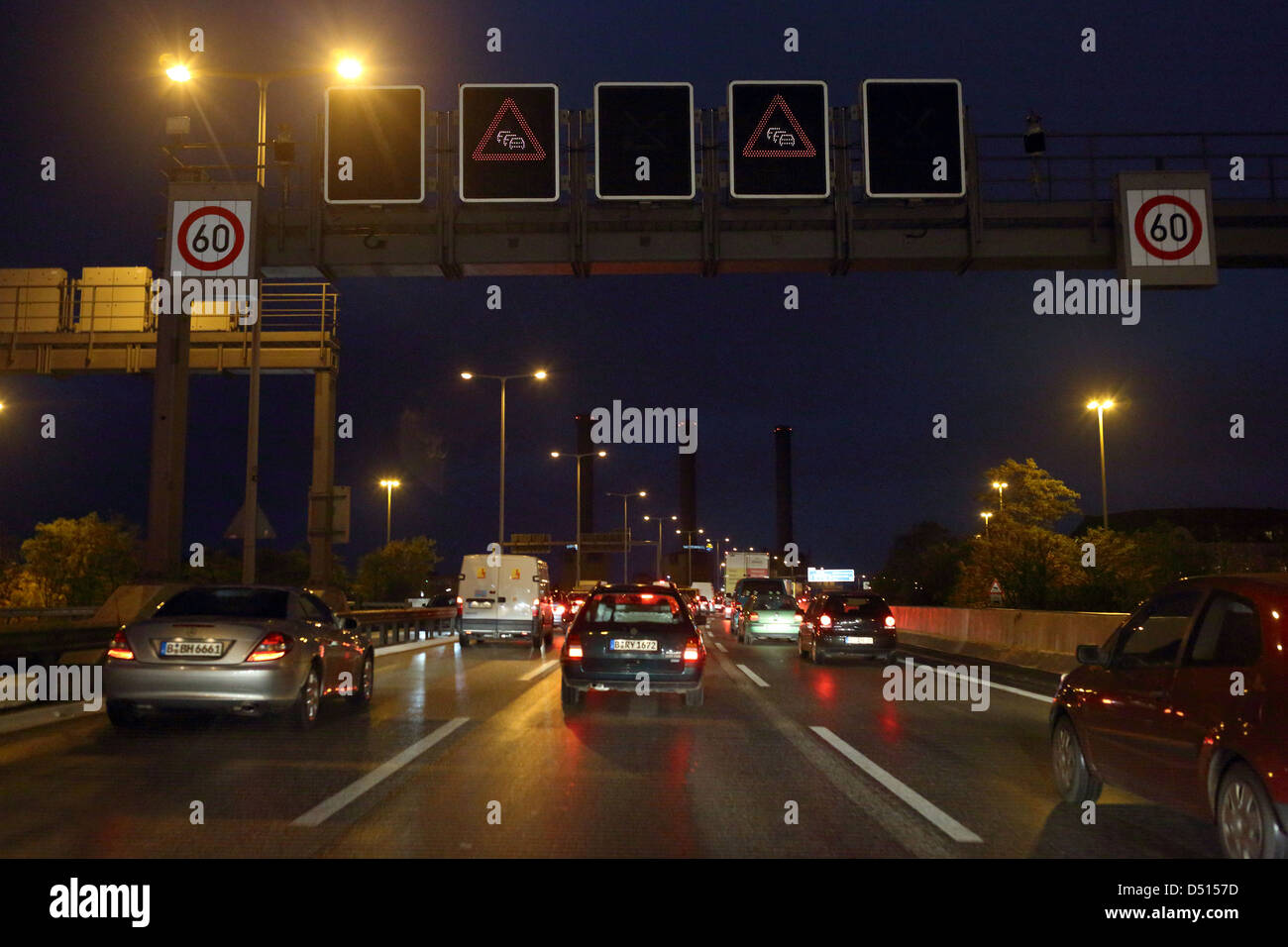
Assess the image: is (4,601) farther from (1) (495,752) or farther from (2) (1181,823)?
(2) (1181,823)

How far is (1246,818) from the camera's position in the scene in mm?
5414

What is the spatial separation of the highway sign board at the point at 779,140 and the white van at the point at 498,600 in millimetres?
14935

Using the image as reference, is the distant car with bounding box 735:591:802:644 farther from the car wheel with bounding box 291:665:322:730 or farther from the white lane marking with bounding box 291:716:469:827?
the car wheel with bounding box 291:665:322:730

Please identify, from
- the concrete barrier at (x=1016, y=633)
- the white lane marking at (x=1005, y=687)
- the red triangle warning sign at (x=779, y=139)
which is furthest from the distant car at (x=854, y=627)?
the red triangle warning sign at (x=779, y=139)

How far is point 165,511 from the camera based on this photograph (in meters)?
19.7

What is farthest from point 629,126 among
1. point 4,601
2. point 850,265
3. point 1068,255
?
point 4,601

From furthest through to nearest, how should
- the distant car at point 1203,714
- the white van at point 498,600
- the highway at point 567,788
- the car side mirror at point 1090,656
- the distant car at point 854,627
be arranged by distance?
the white van at point 498,600, the distant car at point 854,627, the car side mirror at point 1090,656, the highway at point 567,788, the distant car at point 1203,714

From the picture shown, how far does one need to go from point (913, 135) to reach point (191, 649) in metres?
12.3

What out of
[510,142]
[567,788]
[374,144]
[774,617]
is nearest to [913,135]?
[510,142]

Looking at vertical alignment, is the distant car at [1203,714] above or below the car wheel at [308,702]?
above

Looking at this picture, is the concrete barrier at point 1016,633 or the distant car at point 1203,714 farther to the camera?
the concrete barrier at point 1016,633

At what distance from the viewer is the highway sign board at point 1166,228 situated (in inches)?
661

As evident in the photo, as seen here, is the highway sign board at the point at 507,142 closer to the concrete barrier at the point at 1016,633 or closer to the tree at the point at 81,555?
the concrete barrier at the point at 1016,633
